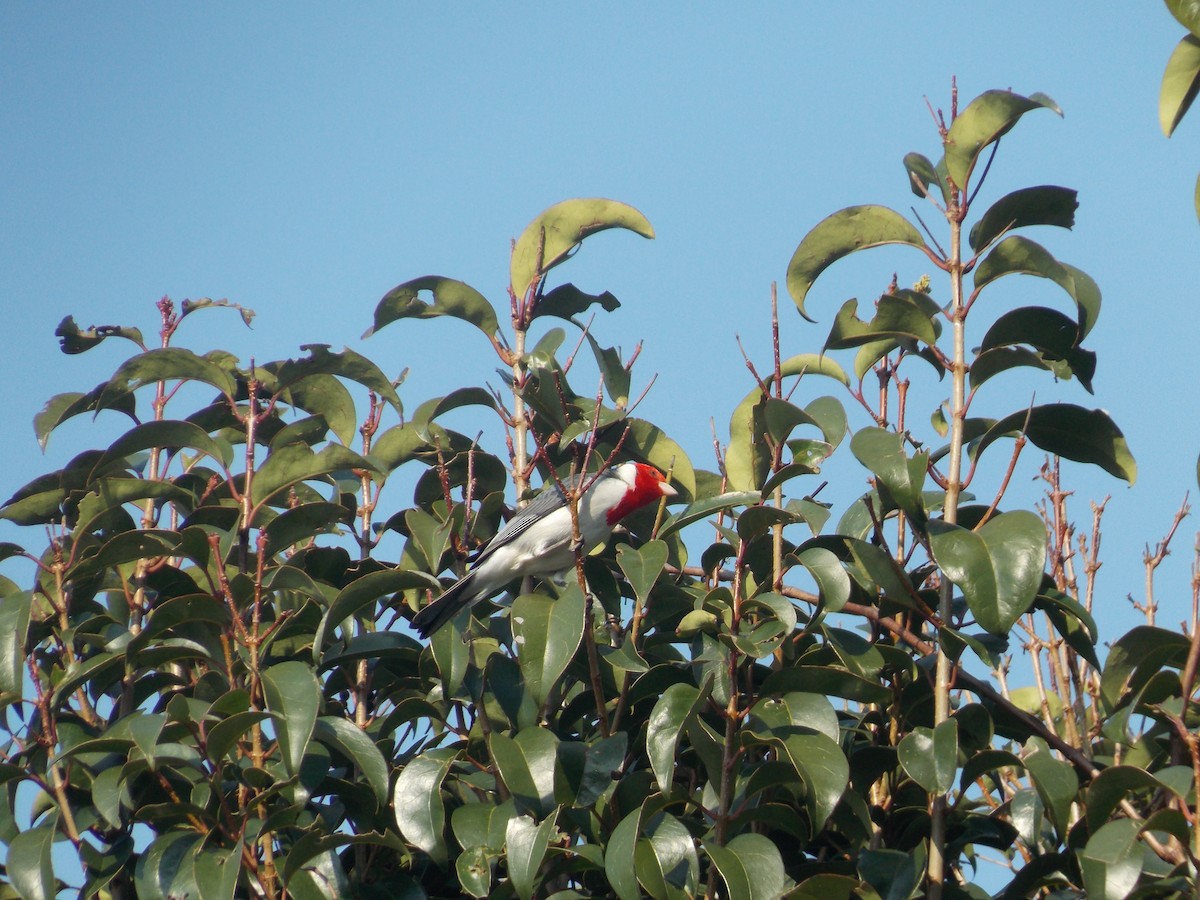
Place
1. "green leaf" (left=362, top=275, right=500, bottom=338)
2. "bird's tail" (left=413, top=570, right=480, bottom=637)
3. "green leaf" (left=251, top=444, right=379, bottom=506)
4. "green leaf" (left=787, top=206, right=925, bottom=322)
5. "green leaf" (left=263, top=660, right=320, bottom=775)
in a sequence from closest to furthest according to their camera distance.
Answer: "green leaf" (left=263, top=660, right=320, bottom=775) → "green leaf" (left=787, top=206, right=925, bottom=322) → "bird's tail" (left=413, top=570, right=480, bottom=637) → "green leaf" (left=251, top=444, right=379, bottom=506) → "green leaf" (left=362, top=275, right=500, bottom=338)

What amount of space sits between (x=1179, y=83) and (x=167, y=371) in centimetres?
292

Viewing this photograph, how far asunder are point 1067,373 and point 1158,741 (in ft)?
3.10

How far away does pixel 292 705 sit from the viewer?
2.96 m

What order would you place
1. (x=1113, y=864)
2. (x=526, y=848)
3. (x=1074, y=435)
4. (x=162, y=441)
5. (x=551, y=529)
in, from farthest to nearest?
1. (x=551, y=529)
2. (x=162, y=441)
3. (x=1074, y=435)
4. (x=526, y=848)
5. (x=1113, y=864)

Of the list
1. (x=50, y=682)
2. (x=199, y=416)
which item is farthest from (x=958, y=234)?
(x=50, y=682)

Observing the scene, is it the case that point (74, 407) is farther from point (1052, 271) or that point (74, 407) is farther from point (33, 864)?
point (1052, 271)

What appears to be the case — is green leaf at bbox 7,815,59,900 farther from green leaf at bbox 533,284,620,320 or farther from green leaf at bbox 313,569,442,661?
green leaf at bbox 533,284,620,320

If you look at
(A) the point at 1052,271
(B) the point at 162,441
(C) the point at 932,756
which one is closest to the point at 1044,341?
(A) the point at 1052,271

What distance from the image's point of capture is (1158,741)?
3143 mm

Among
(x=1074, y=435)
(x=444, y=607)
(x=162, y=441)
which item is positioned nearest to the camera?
(x=1074, y=435)

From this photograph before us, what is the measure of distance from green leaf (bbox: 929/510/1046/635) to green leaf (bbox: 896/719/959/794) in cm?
26

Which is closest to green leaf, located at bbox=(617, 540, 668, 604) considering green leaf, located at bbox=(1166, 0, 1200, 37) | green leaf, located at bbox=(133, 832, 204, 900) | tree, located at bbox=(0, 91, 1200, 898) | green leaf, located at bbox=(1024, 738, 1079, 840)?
tree, located at bbox=(0, 91, 1200, 898)

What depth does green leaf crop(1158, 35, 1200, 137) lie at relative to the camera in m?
3.05

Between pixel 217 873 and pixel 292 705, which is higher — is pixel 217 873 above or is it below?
below
